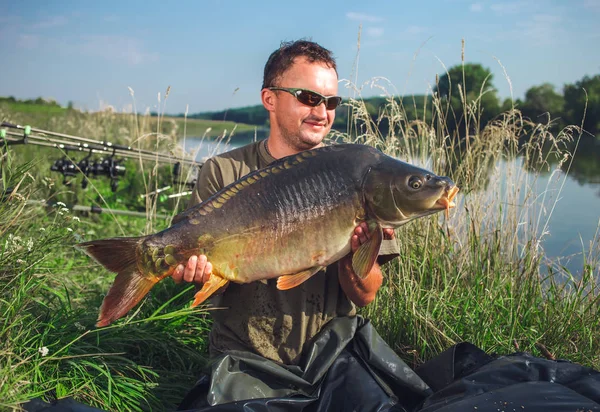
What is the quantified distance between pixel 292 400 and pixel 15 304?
1.28m

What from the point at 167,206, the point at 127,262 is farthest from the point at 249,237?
the point at 167,206

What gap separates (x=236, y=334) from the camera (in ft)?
8.19

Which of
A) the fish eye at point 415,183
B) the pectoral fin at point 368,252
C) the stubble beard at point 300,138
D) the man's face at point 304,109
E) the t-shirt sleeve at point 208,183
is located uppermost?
the man's face at point 304,109

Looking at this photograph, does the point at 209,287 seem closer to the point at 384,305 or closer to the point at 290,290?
the point at 290,290

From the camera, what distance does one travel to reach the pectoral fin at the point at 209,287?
2137mm

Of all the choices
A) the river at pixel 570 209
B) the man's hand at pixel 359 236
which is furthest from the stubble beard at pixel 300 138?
the river at pixel 570 209

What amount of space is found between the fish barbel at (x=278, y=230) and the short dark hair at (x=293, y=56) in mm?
695

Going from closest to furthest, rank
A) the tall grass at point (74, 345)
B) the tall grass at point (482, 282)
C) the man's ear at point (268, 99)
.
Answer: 1. the tall grass at point (74, 345)
2. the man's ear at point (268, 99)
3. the tall grass at point (482, 282)

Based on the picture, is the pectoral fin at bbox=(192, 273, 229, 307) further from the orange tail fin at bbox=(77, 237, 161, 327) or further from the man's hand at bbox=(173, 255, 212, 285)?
the orange tail fin at bbox=(77, 237, 161, 327)

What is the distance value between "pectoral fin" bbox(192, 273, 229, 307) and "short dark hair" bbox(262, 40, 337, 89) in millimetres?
1024

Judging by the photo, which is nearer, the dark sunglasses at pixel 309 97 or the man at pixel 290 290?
the man at pixel 290 290

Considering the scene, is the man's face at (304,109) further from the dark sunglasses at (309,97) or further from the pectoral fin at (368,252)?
the pectoral fin at (368,252)

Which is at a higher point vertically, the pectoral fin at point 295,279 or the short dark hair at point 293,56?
the short dark hair at point 293,56

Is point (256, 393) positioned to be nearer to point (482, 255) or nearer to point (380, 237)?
point (380, 237)
